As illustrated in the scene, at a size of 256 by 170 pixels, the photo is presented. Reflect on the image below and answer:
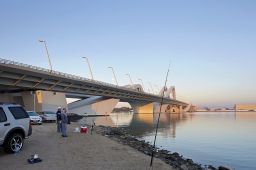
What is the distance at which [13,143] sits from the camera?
50.5ft

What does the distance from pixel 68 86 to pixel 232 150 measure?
6802cm

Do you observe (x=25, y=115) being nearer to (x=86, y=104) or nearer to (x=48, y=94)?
(x=48, y=94)

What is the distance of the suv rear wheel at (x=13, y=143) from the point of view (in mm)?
14906

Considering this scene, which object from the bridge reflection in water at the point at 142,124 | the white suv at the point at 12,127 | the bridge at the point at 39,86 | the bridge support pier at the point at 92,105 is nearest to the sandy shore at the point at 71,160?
the white suv at the point at 12,127

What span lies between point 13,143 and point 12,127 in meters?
1.00

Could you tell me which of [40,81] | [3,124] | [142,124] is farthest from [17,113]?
[40,81]

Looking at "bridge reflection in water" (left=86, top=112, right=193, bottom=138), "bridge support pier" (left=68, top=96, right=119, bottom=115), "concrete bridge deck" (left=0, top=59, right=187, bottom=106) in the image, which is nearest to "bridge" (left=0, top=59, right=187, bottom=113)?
"concrete bridge deck" (left=0, top=59, right=187, bottom=106)

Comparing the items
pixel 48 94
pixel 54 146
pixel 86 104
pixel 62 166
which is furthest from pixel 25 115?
pixel 86 104

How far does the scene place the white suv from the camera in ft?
47.6

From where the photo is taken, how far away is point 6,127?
571 inches

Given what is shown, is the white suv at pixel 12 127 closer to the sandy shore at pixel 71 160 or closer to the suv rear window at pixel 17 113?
the suv rear window at pixel 17 113

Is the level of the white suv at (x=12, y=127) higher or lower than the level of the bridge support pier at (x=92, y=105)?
lower

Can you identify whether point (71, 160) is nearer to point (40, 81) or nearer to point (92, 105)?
point (40, 81)

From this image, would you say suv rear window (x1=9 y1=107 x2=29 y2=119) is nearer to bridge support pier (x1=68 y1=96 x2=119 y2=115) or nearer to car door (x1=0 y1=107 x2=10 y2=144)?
car door (x1=0 y1=107 x2=10 y2=144)
